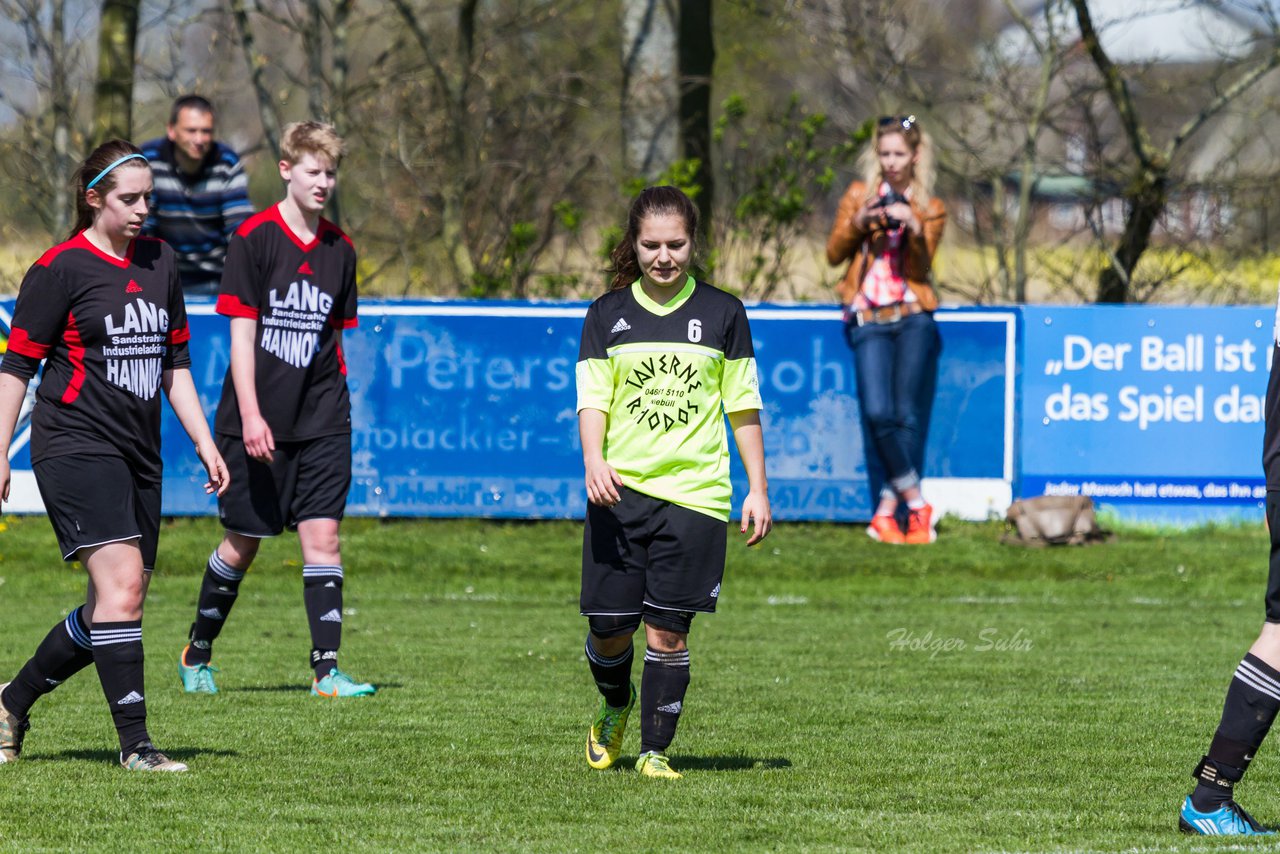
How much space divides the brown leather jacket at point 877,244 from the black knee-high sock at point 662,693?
22.1 feet

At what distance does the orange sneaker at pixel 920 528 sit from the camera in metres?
12.3

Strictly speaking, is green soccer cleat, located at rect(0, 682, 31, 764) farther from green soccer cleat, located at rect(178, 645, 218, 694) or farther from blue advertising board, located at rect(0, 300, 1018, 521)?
blue advertising board, located at rect(0, 300, 1018, 521)

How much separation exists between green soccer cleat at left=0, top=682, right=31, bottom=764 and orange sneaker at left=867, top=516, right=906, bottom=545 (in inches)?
289

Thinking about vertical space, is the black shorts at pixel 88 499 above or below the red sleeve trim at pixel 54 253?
below

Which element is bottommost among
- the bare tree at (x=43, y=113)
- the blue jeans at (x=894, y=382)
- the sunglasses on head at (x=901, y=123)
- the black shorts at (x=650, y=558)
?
the black shorts at (x=650, y=558)

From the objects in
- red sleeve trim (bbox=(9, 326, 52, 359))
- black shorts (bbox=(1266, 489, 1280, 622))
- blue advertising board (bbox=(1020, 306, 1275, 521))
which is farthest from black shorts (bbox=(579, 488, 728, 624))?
blue advertising board (bbox=(1020, 306, 1275, 521))

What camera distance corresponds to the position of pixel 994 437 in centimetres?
1255

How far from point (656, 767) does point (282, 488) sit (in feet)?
8.37

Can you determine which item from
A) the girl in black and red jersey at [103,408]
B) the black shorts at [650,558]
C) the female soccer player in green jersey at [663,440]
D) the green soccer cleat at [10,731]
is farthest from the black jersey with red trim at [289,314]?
the black shorts at [650,558]

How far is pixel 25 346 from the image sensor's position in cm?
571

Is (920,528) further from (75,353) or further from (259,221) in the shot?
(75,353)

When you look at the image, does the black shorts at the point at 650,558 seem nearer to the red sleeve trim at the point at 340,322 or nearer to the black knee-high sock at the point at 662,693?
the black knee-high sock at the point at 662,693

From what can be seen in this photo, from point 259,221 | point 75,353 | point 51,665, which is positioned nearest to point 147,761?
point 51,665

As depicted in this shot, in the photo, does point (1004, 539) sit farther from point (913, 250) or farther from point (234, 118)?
point (234, 118)
